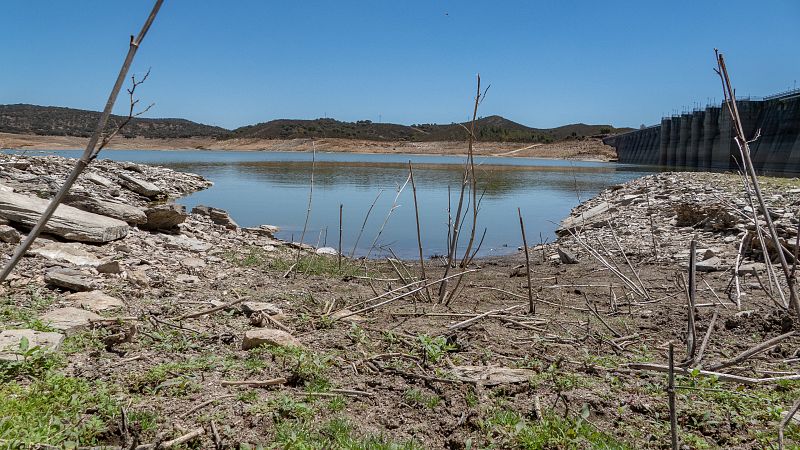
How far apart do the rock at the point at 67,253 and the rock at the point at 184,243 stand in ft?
5.05

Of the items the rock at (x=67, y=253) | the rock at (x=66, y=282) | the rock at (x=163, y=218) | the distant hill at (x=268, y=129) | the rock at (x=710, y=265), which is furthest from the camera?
the distant hill at (x=268, y=129)

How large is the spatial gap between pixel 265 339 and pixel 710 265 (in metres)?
5.98

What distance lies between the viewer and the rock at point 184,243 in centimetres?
788

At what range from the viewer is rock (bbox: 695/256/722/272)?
23.7 ft

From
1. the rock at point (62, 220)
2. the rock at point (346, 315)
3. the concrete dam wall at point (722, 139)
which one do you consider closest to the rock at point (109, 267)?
the rock at point (62, 220)

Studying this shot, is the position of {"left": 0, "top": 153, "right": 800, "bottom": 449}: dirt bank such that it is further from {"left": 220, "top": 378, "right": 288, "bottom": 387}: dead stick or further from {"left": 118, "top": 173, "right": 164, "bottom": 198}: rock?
{"left": 118, "top": 173, "right": 164, "bottom": 198}: rock

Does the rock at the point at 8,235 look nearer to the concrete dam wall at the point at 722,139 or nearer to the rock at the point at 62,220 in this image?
the rock at the point at 62,220

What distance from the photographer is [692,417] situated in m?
2.92

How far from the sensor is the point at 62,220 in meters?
6.69

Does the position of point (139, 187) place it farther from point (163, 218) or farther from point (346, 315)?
point (346, 315)

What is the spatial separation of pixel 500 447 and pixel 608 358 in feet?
4.72

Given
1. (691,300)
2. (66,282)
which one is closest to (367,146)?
(66,282)

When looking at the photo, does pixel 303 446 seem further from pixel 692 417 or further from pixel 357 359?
pixel 692 417

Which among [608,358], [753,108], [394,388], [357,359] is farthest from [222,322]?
[753,108]
